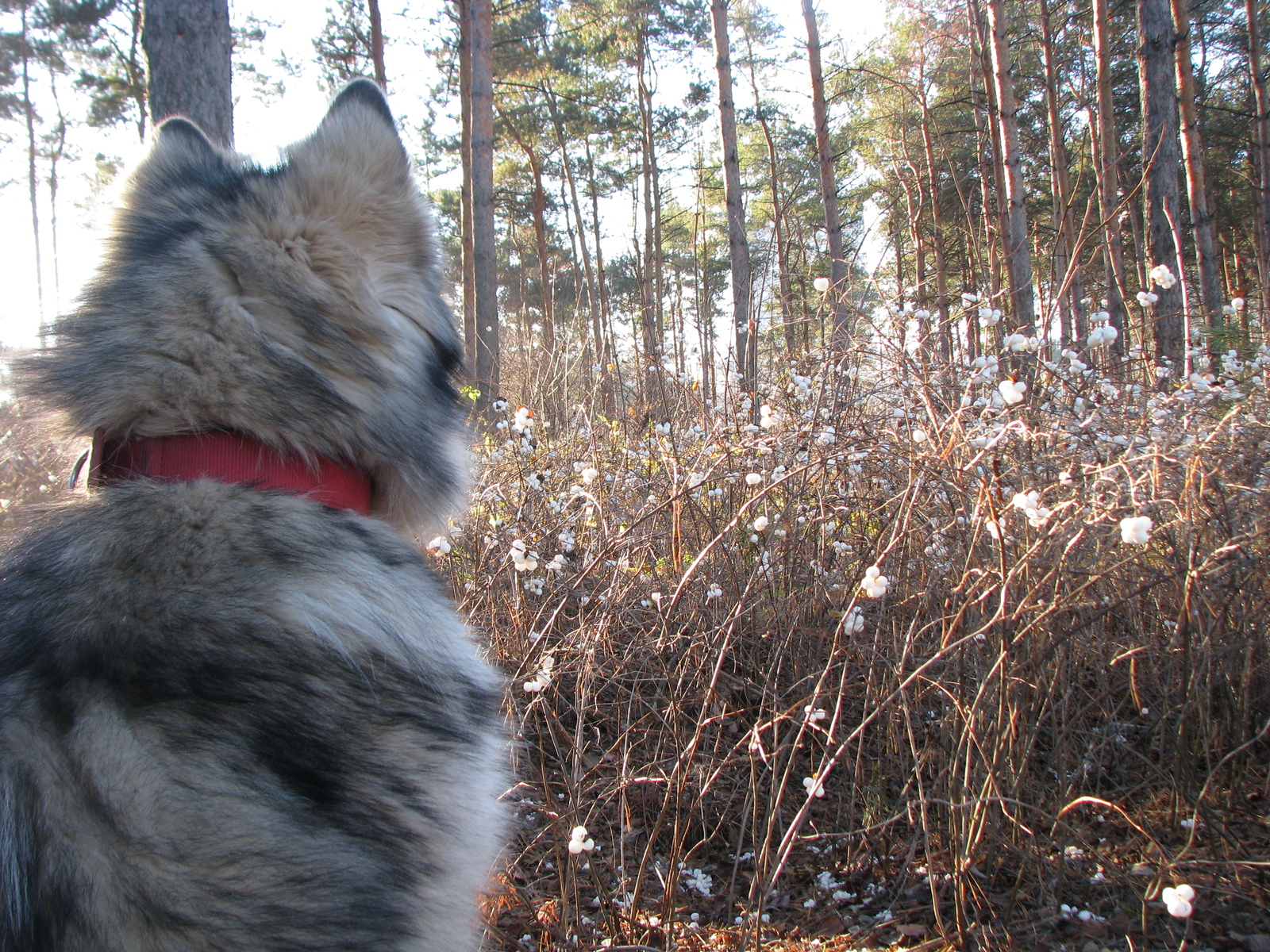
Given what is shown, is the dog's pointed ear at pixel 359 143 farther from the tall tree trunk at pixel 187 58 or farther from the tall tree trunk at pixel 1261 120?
the tall tree trunk at pixel 1261 120

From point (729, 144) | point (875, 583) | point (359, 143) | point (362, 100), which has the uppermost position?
point (729, 144)

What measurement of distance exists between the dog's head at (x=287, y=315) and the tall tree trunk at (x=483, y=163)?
10.2 metres

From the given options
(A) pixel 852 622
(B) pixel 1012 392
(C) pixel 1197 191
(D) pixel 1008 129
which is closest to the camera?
(B) pixel 1012 392

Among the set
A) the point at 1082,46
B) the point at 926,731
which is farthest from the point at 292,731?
the point at 1082,46

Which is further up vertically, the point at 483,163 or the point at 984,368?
the point at 483,163

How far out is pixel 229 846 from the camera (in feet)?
3.22

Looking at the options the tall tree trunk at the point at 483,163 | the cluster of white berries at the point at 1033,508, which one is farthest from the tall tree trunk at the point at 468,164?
the cluster of white berries at the point at 1033,508

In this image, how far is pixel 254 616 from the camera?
46.1 inches

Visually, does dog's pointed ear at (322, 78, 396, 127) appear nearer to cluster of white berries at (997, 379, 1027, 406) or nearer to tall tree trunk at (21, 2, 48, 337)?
cluster of white berries at (997, 379, 1027, 406)

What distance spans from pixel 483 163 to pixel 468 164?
187 cm

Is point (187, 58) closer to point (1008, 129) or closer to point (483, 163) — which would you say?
point (483, 163)

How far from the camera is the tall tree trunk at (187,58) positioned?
4395mm

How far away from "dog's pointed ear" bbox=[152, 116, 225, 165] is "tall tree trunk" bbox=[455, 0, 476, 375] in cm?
Answer: 951

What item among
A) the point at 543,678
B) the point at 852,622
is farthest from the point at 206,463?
the point at 852,622
